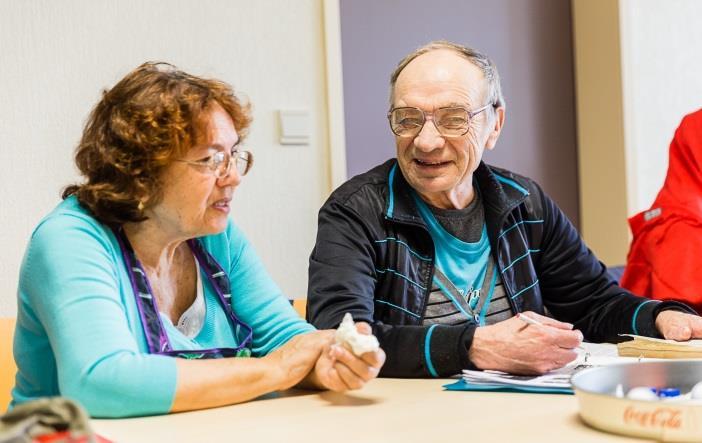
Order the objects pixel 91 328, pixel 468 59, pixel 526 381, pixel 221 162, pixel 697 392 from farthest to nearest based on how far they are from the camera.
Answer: pixel 468 59 < pixel 221 162 < pixel 526 381 < pixel 91 328 < pixel 697 392

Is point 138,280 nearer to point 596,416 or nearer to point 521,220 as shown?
point 596,416

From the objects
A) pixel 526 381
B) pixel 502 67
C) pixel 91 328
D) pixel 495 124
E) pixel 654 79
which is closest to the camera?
pixel 91 328

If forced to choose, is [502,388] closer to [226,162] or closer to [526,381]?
[526,381]

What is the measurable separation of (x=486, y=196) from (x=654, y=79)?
1981mm

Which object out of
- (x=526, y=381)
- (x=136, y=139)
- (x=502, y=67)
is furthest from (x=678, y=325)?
(x=502, y=67)

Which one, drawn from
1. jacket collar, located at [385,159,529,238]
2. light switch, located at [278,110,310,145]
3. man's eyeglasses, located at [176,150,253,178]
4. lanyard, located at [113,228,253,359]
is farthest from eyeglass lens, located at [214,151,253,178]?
light switch, located at [278,110,310,145]

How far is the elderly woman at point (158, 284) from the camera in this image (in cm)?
143

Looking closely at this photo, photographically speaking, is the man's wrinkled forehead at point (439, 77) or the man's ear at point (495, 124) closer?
the man's wrinkled forehead at point (439, 77)

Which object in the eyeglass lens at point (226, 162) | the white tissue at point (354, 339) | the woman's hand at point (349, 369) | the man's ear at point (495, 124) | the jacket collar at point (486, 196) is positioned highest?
the man's ear at point (495, 124)

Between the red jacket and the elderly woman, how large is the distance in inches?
51.9

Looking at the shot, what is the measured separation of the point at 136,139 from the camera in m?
1.64

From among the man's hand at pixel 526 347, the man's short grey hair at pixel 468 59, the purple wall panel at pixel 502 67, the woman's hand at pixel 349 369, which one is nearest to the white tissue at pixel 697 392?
the man's hand at pixel 526 347

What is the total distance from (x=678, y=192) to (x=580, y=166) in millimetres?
1212

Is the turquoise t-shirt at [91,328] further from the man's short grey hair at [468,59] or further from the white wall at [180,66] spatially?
the white wall at [180,66]
